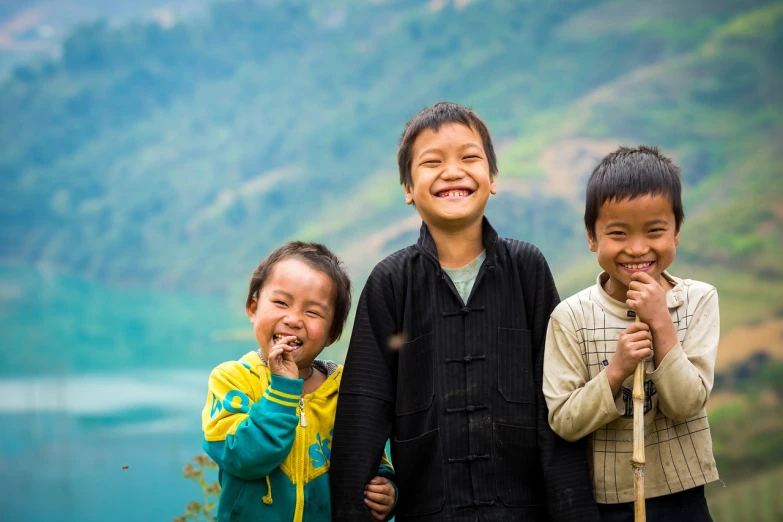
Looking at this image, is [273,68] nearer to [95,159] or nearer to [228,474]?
[95,159]

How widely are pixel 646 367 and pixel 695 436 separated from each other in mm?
225

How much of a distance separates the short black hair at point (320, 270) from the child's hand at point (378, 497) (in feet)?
1.54

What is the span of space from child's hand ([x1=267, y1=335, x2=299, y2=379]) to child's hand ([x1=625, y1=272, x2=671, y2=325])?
89 centimetres

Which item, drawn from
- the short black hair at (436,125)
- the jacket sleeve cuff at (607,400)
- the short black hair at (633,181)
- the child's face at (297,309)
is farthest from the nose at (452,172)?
the jacket sleeve cuff at (607,400)

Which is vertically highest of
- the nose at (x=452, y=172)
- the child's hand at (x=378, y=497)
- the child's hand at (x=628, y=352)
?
the nose at (x=452, y=172)

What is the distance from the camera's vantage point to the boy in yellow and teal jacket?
208 cm

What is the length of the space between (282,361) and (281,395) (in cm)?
11

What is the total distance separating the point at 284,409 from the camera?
2078mm

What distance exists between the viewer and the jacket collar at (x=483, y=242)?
2.27 metres

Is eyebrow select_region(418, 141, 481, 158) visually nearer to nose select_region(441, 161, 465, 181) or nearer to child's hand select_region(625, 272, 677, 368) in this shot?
nose select_region(441, 161, 465, 181)

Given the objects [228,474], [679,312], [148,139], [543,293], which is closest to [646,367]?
[679,312]

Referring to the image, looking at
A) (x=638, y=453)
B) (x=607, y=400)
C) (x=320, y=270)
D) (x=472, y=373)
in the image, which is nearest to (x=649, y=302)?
(x=607, y=400)

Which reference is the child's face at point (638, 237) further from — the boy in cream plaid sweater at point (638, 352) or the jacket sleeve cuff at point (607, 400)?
the jacket sleeve cuff at point (607, 400)

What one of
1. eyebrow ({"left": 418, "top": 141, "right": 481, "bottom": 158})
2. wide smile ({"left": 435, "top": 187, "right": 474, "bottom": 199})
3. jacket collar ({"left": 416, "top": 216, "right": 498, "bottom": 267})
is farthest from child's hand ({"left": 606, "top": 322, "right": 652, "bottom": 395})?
eyebrow ({"left": 418, "top": 141, "right": 481, "bottom": 158})
